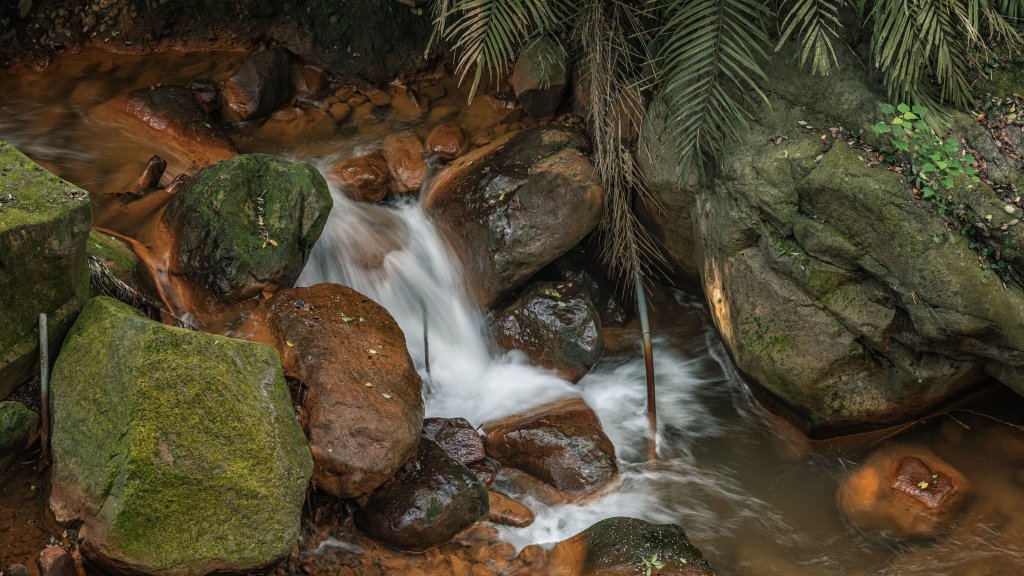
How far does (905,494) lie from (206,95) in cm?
568

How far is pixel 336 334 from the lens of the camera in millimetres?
4684

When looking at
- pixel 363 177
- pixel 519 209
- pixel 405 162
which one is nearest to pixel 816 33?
pixel 519 209

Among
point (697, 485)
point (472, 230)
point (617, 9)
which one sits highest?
point (617, 9)

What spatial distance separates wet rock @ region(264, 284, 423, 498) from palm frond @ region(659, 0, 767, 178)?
213 cm

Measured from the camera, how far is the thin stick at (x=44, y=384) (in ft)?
12.0

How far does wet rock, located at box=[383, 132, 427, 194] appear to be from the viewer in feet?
20.7

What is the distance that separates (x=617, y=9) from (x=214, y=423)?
146 inches

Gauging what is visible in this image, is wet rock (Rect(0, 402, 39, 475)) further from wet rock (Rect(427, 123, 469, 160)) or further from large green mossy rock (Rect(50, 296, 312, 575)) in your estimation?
wet rock (Rect(427, 123, 469, 160))

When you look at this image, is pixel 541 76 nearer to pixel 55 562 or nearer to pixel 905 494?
pixel 905 494

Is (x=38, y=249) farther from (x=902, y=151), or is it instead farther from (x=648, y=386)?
(x=902, y=151)

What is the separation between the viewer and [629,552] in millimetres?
4062

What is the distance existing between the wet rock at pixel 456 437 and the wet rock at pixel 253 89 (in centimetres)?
307

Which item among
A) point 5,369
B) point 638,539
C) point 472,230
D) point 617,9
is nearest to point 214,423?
point 5,369

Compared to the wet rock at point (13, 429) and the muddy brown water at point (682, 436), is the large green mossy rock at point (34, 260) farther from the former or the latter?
the muddy brown water at point (682, 436)
